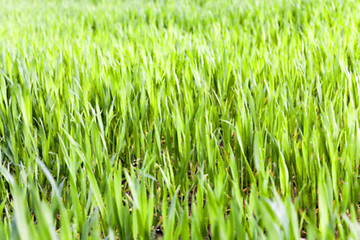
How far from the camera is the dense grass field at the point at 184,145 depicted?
0.69 m

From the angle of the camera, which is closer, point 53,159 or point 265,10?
point 53,159

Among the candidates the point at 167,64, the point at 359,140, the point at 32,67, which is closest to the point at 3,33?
the point at 32,67

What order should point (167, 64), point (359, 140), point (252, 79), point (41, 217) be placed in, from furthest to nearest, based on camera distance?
1. point (167, 64)
2. point (252, 79)
3. point (359, 140)
4. point (41, 217)

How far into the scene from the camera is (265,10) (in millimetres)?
3322

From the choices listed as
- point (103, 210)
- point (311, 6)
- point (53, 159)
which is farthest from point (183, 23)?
point (103, 210)

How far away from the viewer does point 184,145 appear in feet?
3.51

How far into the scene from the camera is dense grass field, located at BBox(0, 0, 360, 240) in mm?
692

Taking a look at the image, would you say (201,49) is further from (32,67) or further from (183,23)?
(183,23)

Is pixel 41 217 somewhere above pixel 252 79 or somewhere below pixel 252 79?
above

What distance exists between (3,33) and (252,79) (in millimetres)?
2129

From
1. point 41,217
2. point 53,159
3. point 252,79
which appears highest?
point 41,217

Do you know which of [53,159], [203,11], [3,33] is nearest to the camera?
[53,159]

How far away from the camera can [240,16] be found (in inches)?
129

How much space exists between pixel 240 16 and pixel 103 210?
9.09 ft
